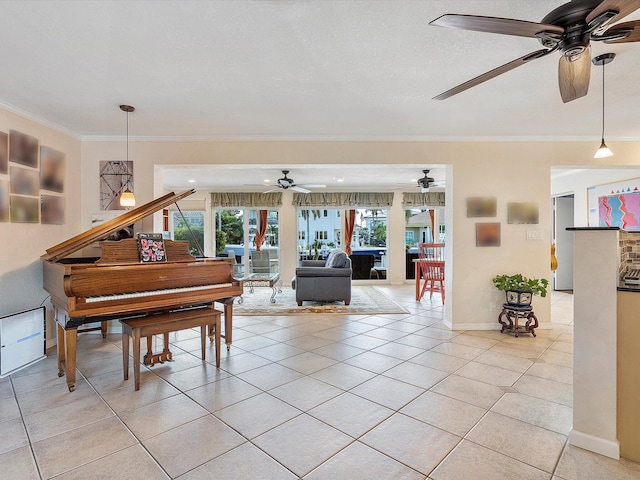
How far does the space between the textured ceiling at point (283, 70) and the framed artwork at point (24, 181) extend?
1.99 ft

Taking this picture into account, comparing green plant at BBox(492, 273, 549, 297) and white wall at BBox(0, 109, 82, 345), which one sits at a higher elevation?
white wall at BBox(0, 109, 82, 345)

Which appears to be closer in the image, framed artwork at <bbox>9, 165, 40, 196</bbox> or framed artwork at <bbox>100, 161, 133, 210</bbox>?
framed artwork at <bbox>9, 165, 40, 196</bbox>

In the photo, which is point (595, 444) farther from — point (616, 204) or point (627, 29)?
point (616, 204)

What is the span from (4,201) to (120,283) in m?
1.51

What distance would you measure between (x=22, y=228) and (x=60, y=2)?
2567 millimetres

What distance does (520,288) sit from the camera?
4133 millimetres

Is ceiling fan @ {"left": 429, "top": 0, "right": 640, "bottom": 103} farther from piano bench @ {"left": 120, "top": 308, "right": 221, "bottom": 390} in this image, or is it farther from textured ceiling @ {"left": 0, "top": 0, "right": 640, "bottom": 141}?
piano bench @ {"left": 120, "top": 308, "right": 221, "bottom": 390}

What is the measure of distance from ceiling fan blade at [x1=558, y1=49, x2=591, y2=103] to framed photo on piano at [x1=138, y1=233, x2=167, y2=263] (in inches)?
137

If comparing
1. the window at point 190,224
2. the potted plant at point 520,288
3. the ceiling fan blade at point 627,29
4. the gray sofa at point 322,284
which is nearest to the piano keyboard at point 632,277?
the ceiling fan blade at point 627,29

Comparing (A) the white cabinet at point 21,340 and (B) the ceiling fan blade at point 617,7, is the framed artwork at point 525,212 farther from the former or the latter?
(A) the white cabinet at point 21,340

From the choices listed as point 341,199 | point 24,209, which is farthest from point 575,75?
point 341,199

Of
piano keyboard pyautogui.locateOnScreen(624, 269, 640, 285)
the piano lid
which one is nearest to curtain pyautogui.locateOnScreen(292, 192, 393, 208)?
the piano lid

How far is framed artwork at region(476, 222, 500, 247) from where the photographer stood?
444cm

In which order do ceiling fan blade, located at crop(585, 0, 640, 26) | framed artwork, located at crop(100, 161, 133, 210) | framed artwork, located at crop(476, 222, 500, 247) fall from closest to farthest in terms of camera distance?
ceiling fan blade, located at crop(585, 0, 640, 26), framed artwork, located at crop(100, 161, 133, 210), framed artwork, located at crop(476, 222, 500, 247)
